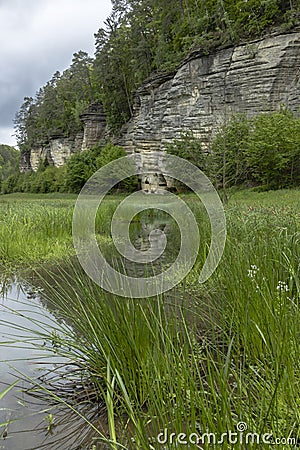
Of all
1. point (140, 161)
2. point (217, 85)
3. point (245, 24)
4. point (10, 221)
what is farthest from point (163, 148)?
point (10, 221)

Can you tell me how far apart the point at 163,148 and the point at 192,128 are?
2.80 m

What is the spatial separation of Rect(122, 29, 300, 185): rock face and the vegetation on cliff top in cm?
107

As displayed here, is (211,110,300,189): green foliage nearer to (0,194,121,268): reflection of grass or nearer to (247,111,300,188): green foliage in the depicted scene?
(247,111,300,188): green foliage

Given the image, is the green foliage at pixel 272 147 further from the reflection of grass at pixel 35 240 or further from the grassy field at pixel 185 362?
the grassy field at pixel 185 362

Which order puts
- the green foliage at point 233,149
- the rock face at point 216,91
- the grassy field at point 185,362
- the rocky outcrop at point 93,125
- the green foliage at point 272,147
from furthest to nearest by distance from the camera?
the rocky outcrop at point 93,125 → the rock face at point 216,91 → the green foliage at point 272,147 → the green foliage at point 233,149 → the grassy field at point 185,362

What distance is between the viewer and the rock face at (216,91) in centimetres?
1939

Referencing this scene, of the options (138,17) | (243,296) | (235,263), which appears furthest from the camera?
(138,17)

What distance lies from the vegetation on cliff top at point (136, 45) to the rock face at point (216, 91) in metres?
1.07

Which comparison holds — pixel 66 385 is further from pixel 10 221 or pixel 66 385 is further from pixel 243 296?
pixel 10 221

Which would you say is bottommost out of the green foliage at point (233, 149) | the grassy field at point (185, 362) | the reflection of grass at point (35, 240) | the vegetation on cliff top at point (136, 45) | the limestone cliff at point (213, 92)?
the grassy field at point (185, 362)

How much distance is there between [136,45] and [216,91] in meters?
14.1

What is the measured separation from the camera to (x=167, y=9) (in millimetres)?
29109

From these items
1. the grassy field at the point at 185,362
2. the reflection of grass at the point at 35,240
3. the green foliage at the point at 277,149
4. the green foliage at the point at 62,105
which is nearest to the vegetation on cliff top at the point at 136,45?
the green foliage at the point at 62,105

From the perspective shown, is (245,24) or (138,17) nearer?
(245,24)
